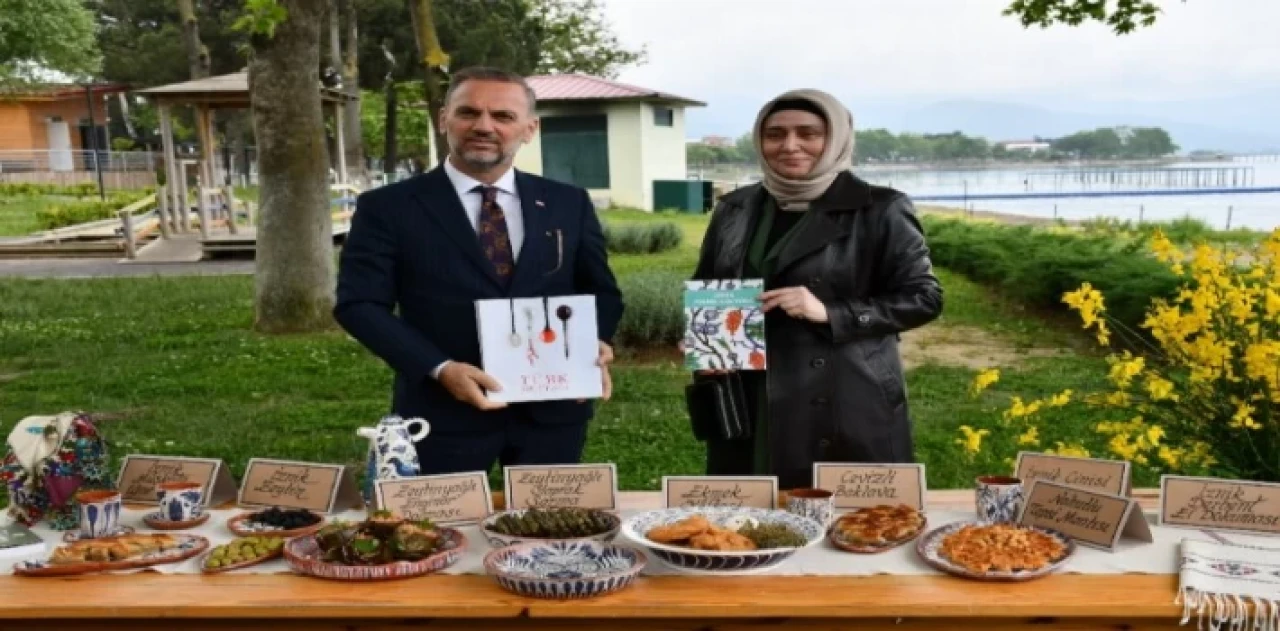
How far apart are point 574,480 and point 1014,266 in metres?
9.14

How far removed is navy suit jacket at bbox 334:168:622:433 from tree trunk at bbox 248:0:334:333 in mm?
6033

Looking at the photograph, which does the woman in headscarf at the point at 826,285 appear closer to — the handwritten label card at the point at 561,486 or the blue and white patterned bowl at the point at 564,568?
the handwritten label card at the point at 561,486

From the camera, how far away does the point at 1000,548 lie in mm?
2064

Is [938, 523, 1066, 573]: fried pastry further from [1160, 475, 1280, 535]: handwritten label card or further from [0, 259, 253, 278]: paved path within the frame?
[0, 259, 253, 278]: paved path

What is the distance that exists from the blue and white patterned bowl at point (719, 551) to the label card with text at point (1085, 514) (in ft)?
1.48

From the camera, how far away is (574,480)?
243 cm

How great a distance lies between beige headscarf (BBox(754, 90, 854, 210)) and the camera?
2.57 metres

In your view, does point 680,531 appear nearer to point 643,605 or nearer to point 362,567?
point 643,605

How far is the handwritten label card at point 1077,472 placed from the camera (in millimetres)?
2316

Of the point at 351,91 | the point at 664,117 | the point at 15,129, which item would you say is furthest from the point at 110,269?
the point at 15,129

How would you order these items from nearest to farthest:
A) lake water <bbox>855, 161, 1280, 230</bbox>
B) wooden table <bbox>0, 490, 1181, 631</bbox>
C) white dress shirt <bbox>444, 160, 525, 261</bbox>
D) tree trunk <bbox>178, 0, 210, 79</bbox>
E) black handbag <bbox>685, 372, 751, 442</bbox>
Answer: wooden table <bbox>0, 490, 1181, 631</bbox> → white dress shirt <bbox>444, 160, 525, 261</bbox> → black handbag <bbox>685, 372, 751, 442</bbox> → lake water <bbox>855, 161, 1280, 230</bbox> → tree trunk <bbox>178, 0, 210, 79</bbox>

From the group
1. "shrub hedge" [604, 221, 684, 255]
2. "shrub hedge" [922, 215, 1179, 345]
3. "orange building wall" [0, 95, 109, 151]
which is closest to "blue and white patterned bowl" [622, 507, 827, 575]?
"shrub hedge" [922, 215, 1179, 345]

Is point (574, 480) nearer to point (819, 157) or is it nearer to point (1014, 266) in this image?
point (819, 157)

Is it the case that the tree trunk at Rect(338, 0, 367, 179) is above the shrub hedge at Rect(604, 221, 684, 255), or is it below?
above
